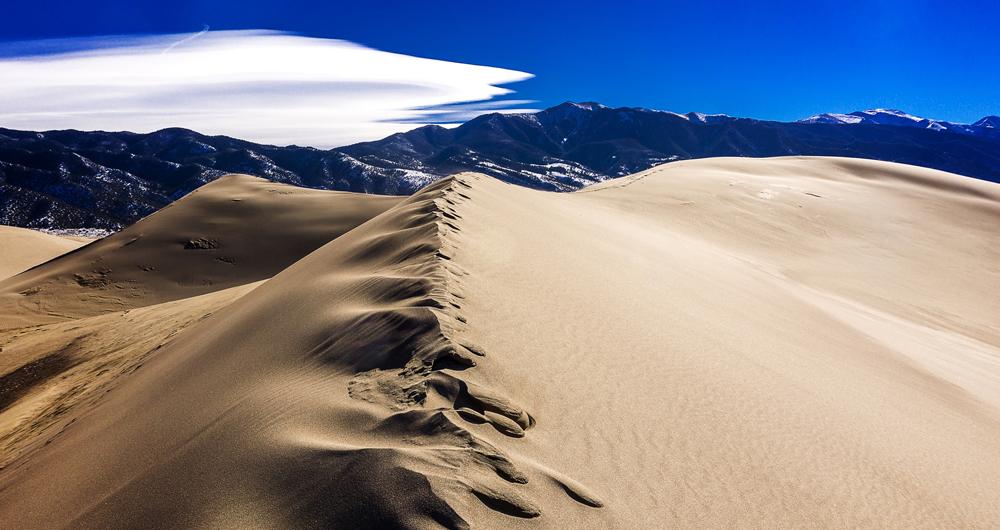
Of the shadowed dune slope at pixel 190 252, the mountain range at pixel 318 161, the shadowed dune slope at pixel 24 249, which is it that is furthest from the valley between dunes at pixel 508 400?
the mountain range at pixel 318 161

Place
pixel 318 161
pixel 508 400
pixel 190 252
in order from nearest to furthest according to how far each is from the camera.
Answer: pixel 508 400
pixel 190 252
pixel 318 161

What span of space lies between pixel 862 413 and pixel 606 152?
193 m

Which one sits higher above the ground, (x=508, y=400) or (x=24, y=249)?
(x=508, y=400)

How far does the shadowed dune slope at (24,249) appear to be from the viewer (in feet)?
88.1

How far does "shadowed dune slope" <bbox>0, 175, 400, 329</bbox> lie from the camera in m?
15.4

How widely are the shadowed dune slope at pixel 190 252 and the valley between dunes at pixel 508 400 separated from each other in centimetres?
692

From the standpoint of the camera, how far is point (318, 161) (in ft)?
456

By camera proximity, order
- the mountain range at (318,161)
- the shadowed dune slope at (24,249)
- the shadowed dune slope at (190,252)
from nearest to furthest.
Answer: the shadowed dune slope at (190,252) < the shadowed dune slope at (24,249) < the mountain range at (318,161)

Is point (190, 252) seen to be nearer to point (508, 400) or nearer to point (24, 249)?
point (24, 249)

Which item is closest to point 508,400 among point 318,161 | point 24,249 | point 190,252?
point 190,252

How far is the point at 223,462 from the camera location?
8.50 ft

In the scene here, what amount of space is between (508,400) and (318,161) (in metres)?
147

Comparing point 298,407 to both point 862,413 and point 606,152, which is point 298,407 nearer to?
point 862,413

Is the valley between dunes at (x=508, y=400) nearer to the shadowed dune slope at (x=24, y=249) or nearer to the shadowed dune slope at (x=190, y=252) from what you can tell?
the shadowed dune slope at (x=190, y=252)
